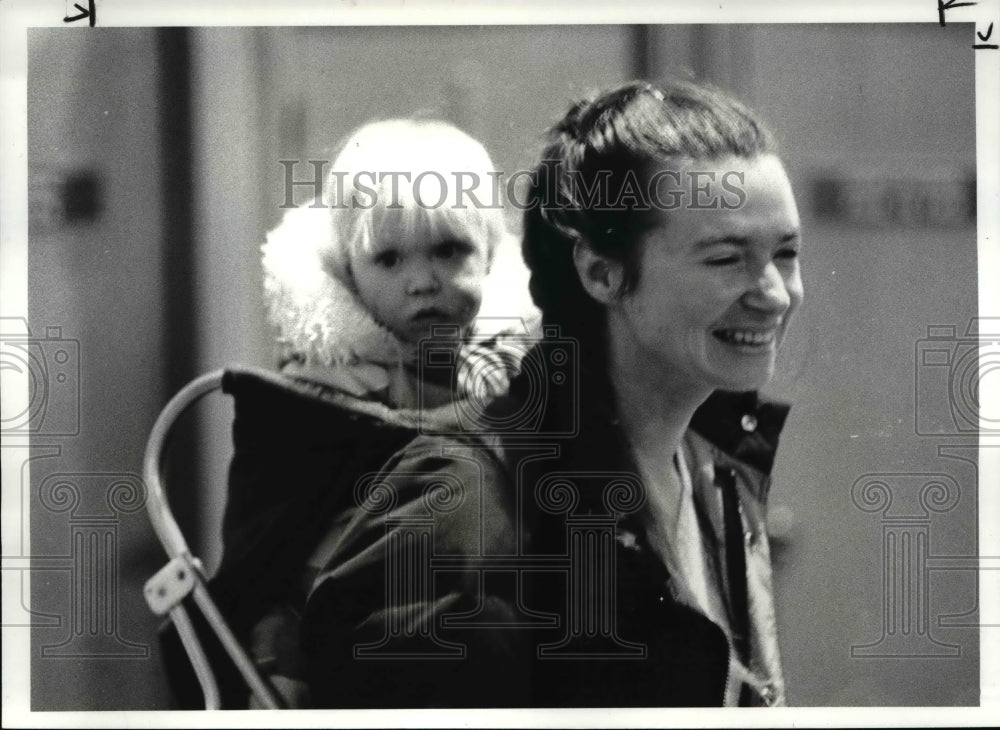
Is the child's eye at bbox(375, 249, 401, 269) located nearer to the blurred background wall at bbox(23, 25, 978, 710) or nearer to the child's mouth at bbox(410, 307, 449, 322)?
the child's mouth at bbox(410, 307, 449, 322)

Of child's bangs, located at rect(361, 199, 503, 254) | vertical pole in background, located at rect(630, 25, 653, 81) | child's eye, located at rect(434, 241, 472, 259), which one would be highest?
vertical pole in background, located at rect(630, 25, 653, 81)

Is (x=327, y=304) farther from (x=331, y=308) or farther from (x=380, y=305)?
(x=380, y=305)

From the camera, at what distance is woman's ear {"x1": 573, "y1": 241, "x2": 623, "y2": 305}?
3039 mm

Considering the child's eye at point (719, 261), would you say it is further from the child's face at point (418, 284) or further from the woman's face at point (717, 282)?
the child's face at point (418, 284)

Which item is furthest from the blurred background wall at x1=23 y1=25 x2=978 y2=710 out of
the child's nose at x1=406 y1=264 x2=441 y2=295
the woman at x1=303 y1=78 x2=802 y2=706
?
the child's nose at x1=406 y1=264 x2=441 y2=295

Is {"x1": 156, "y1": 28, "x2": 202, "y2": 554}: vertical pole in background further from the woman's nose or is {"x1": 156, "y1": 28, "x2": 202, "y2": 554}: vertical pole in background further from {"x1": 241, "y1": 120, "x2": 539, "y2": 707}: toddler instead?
the woman's nose

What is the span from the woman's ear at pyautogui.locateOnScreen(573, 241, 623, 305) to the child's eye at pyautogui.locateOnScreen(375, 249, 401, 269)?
424 mm

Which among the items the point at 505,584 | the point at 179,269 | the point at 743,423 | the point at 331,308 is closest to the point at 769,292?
the point at 743,423

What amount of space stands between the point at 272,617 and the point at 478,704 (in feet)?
1.76

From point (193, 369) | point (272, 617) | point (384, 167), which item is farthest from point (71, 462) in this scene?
point (384, 167)

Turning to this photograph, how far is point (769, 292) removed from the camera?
304cm

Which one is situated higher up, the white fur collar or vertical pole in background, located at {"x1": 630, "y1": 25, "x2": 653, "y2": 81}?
vertical pole in background, located at {"x1": 630, "y1": 25, "x2": 653, "y2": 81}

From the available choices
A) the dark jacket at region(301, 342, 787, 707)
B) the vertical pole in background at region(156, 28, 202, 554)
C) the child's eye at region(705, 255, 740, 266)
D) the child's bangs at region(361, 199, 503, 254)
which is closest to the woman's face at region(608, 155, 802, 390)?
the child's eye at region(705, 255, 740, 266)

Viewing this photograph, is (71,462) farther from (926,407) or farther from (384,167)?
(926,407)
